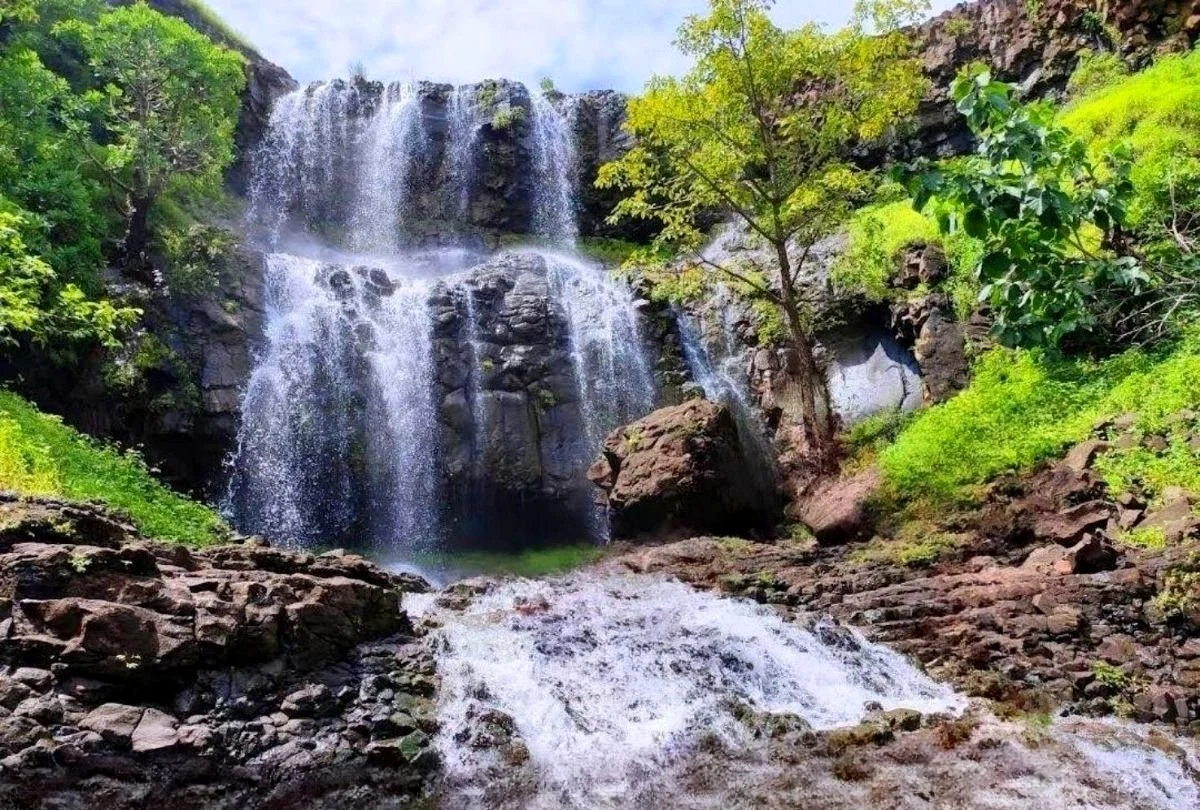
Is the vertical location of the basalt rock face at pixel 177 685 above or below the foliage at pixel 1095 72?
below

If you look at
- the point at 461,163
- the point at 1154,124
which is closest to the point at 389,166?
the point at 461,163

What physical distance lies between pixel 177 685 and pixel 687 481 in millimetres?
9524

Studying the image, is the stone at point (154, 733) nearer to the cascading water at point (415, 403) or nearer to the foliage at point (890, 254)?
the cascading water at point (415, 403)

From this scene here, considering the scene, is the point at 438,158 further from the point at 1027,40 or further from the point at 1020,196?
the point at 1020,196

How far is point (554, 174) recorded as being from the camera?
28031 millimetres

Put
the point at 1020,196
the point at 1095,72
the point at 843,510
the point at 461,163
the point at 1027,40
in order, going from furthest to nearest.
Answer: the point at 461,163 → the point at 1027,40 → the point at 1095,72 → the point at 843,510 → the point at 1020,196

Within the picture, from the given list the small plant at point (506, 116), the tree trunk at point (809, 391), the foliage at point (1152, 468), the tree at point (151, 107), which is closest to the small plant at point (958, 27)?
the tree trunk at point (809, 391)

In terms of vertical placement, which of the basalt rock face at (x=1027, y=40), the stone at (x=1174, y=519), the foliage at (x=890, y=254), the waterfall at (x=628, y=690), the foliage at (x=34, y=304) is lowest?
the waterfall at (x=628, y=690)

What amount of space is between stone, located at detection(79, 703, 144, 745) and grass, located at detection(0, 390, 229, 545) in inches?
118

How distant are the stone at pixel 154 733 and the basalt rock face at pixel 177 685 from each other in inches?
0.5


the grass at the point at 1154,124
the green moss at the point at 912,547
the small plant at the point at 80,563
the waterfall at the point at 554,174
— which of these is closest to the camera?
the small plant at the point at 80,563

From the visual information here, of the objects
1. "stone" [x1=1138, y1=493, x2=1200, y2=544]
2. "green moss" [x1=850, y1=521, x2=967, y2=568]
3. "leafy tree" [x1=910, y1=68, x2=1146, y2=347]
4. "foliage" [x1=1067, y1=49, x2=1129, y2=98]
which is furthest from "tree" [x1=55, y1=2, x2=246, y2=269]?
"foliage" [x1=1067, y1=49, x2=1129, y2=98]

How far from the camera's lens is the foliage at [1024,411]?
10.8m

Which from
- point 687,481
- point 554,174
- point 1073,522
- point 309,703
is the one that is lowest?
point 309,703
